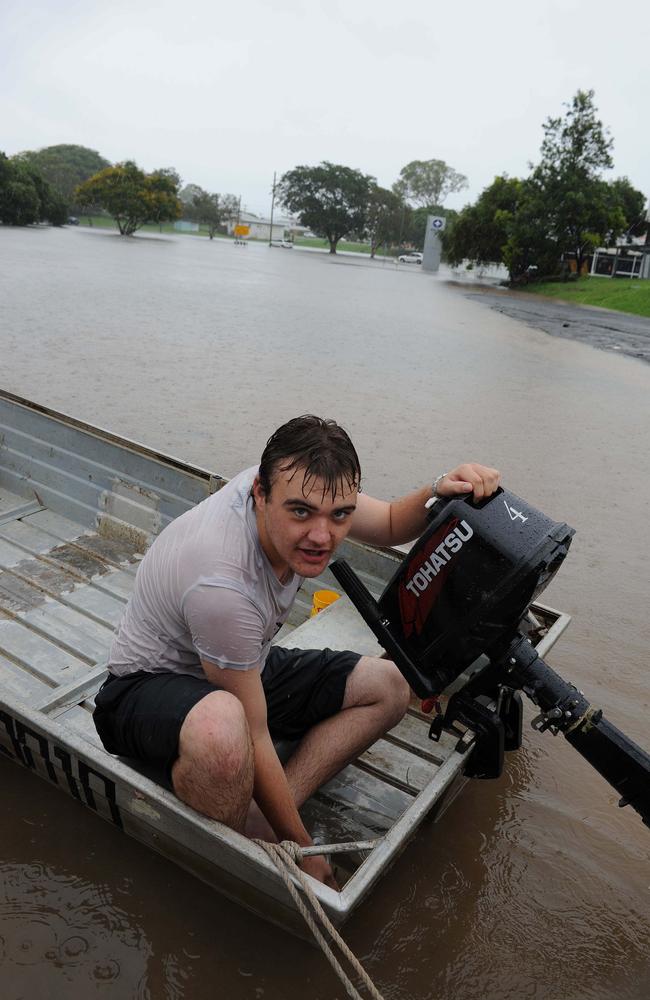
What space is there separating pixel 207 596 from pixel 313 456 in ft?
1.49

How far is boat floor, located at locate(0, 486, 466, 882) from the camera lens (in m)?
2.73

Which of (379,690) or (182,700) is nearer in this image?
(182,700)

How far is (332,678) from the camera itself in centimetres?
260

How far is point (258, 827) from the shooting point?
2246 millimetres

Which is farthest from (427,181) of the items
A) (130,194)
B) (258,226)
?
(130,194)

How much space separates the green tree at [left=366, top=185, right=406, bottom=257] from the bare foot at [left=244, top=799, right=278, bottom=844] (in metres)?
89.3

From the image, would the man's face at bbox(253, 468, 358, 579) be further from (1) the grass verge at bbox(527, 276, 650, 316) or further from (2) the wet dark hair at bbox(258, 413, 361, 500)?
(1) the grass verge at bbox(527, 276, 650, 316)

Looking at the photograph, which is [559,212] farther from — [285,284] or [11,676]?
[11,676]

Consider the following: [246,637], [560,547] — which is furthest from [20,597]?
[560,547]

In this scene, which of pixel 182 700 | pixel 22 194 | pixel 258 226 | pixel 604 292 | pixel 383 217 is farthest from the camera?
pixel 258 226

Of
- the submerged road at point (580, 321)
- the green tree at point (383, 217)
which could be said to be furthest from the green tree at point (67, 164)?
the submerged road at point (580, 321)

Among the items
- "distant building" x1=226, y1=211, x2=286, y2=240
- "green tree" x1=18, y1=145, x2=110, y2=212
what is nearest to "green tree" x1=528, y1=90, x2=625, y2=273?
"green tree" x1=18, y1=145, x2=110, y2=212

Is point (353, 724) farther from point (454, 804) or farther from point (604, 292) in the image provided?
point (604, 292)

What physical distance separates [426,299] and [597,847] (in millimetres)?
28645
